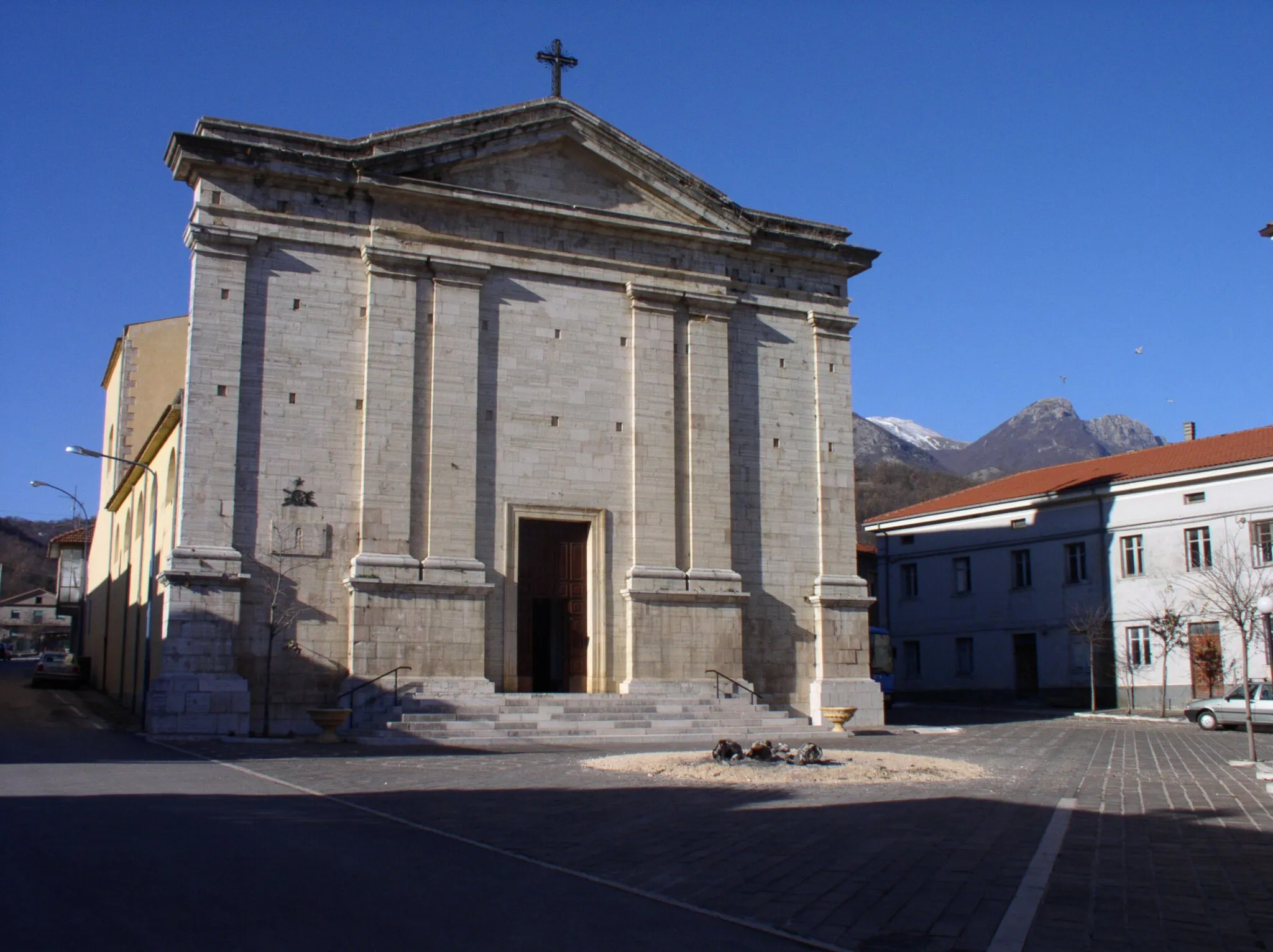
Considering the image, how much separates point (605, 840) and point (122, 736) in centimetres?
1556

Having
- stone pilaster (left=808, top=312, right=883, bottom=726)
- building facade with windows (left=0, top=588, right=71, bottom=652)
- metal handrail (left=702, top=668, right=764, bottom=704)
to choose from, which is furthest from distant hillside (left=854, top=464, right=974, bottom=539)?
building facade with windows (left=0, top=588, right=71, bottom=652)

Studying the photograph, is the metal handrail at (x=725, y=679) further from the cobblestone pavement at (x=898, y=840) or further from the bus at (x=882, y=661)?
the bus at (x=882, y=661)

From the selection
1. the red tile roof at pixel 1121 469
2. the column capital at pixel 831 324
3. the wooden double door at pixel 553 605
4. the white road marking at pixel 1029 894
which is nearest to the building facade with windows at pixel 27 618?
the red tile roof at pixel 1121 469

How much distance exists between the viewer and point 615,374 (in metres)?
28.4

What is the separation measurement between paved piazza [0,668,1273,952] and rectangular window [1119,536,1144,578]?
75.4ft

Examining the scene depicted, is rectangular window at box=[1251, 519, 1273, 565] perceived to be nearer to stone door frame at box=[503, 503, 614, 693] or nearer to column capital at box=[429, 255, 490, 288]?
stone door frame at box=[503, 503, 614, 693]

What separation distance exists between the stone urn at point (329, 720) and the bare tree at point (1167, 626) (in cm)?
2542

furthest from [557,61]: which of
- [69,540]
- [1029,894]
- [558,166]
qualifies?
[69,540]

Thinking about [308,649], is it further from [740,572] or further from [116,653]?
[116,653]

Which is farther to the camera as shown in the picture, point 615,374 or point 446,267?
point 615,374

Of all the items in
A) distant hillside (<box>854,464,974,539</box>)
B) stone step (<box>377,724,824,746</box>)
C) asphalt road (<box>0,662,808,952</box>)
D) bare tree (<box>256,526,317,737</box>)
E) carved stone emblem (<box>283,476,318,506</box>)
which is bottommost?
stone step (<box>377,724,824,746</box>)

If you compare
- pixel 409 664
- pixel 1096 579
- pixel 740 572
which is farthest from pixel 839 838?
pixel 1096 579

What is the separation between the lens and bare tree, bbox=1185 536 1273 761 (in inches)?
1300

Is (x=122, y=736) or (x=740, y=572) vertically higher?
(x=740, y=572)
